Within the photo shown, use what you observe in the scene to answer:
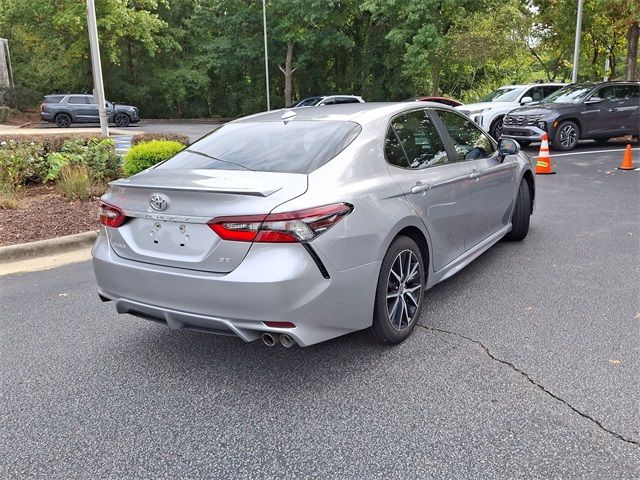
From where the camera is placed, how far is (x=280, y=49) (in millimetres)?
35969

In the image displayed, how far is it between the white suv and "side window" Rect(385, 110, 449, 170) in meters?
11.8

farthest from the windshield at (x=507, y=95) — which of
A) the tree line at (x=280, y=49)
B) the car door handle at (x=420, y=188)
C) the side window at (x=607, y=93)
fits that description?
the car door handle at (x=420, y=188)

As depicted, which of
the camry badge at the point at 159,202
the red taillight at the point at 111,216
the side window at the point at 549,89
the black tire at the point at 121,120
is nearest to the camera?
the camry badge at the point at 159,202

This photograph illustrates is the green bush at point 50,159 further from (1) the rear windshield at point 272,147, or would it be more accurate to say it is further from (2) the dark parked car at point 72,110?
(2) the dark parked car at point 72,110

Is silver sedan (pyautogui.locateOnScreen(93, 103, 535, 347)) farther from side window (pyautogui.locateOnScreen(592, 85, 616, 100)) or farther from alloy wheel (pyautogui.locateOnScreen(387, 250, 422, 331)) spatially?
side window (pyautogui.locateOnScreen(592, 85, 616, 100))

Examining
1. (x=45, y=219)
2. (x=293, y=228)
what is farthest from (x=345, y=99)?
(x=293, y=228)

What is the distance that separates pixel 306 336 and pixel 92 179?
262 inches

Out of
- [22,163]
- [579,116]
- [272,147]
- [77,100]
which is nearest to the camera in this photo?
[272,147]

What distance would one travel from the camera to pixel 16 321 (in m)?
4.32

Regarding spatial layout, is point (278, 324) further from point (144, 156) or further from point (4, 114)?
point (4, 114)

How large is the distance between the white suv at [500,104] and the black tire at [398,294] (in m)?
12.7

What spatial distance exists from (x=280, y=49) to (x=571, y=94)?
81.4ft

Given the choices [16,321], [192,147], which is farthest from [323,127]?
[16,321]

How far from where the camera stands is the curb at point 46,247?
5914 millimetres
